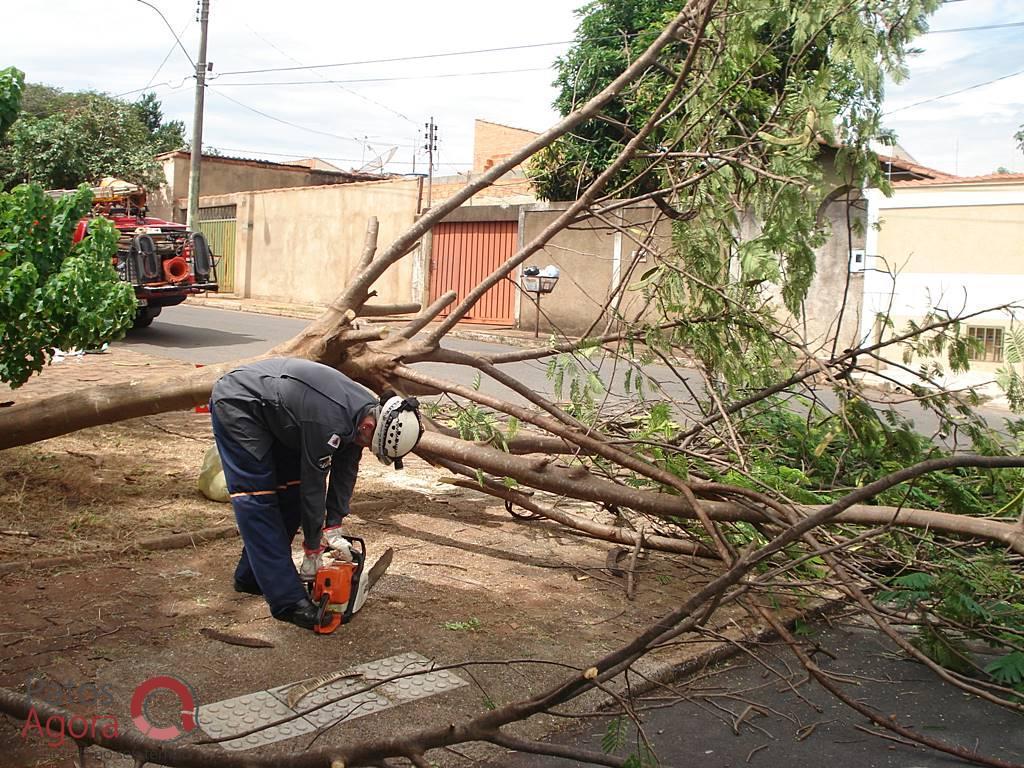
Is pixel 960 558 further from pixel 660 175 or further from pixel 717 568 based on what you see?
pixel 660 175

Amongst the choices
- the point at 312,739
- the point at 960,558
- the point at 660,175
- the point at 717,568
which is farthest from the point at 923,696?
the point at 660,175

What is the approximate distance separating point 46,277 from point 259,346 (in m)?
8.21

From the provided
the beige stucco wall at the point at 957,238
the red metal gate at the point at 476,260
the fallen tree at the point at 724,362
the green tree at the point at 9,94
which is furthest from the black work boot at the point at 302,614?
the red metal gate at the point at 476,260

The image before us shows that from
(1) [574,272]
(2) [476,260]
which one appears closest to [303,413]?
(1) [574,272]

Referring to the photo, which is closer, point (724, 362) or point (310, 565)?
point (310, 565)

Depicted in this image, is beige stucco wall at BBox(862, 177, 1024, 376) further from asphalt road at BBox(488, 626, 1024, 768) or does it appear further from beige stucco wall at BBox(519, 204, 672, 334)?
asphalt road at BBox(488, 626, 1024, 768)

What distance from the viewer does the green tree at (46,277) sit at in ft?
17.8

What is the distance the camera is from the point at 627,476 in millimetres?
4891

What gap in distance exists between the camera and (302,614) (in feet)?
13.4

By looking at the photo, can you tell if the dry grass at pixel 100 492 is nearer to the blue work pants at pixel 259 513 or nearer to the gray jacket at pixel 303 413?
the blue work pants at pixel 259 513

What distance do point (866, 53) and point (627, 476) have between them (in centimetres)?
245

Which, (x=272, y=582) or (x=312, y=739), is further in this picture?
(x=272, y=582)

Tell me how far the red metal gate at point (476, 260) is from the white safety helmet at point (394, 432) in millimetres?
15578

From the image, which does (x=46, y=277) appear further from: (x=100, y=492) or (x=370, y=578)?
(x=370, y=578)
